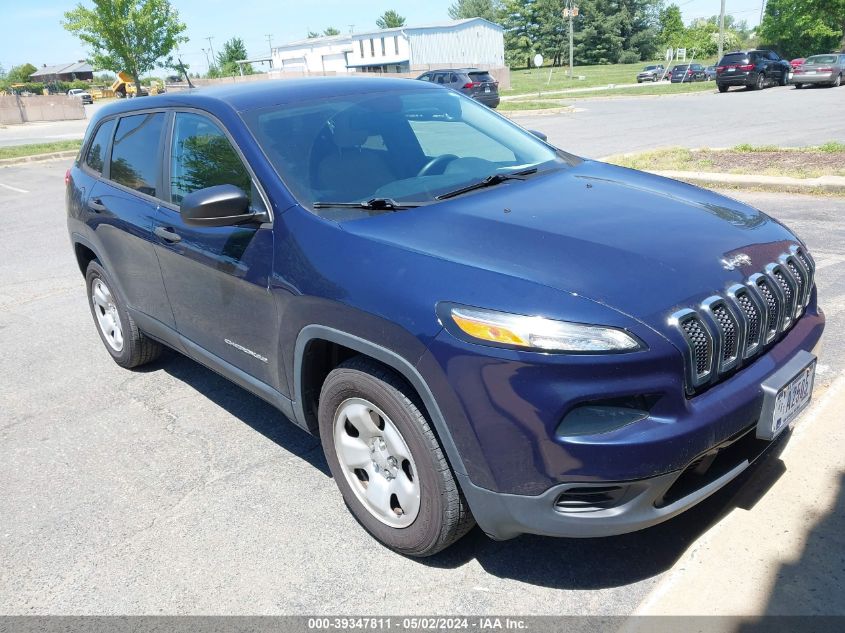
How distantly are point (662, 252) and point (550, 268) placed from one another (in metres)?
0.46

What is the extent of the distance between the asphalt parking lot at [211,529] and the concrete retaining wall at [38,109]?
43279mm

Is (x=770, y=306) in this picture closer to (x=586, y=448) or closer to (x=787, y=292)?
(x=787, y=292)

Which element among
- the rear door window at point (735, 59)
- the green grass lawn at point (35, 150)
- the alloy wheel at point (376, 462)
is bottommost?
the green grass lawn at point (35, 150)

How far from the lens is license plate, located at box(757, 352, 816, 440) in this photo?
101 inches

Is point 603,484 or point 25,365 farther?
point 25,365

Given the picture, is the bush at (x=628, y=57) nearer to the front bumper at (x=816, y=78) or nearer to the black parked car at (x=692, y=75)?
the black parked car at (x=692, y=75)

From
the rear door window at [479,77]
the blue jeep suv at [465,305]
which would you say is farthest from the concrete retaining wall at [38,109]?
the blue jeep suv at [465,305]

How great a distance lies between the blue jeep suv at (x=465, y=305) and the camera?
90.9 inches

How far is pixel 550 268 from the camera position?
2518 millimetres

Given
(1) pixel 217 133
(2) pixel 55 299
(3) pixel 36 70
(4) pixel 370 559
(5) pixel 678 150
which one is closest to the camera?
(4) pixel 370 559

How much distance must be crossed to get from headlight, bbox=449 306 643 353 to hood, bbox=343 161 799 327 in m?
0.12

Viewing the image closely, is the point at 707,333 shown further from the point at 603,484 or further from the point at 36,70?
the point at 36,70

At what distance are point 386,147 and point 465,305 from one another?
1438 millimetres

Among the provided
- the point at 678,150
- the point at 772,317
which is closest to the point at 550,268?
the point at 772,317
